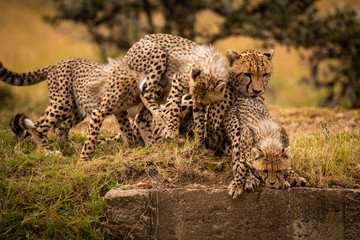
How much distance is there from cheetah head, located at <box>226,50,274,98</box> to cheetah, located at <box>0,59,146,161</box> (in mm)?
979

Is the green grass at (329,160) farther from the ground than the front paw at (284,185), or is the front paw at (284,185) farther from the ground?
the green grass at (329,160)

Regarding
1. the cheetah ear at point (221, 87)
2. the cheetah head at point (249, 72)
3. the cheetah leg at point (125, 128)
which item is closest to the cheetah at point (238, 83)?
the cheetah head at point (249, 72)

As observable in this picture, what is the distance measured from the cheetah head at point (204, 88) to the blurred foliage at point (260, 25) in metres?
4.14

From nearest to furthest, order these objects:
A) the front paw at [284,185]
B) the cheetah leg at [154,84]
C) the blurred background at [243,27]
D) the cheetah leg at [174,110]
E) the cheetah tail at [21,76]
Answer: the front paw at [284,185]
the cheetah leg at [174,110]
the cheetah leg at [154,84]
the cheetah tail at [21,76]
the blurred background at [243,27]

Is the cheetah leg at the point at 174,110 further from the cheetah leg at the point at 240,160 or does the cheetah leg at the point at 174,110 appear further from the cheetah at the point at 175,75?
the cheetah leg at the point at 240,160

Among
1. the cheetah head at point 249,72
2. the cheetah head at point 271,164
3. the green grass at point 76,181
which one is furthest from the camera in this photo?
the cheetah head at point 249,72

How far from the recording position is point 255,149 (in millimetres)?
3531

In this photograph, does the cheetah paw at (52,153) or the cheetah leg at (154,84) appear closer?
the cheetah leg at (154,84)

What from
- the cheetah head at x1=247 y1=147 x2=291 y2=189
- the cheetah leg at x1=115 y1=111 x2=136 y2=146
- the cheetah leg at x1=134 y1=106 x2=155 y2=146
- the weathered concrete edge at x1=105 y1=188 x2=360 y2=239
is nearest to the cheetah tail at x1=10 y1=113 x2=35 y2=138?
the cheetah leg at x1=115 y1=111 x2=136 y2=146

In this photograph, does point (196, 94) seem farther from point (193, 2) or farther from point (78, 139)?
point (193, 2)

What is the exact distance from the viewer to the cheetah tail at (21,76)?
5344 millimetres

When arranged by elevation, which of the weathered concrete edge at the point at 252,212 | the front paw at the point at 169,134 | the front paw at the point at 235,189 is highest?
the front paw at the point at 169,134

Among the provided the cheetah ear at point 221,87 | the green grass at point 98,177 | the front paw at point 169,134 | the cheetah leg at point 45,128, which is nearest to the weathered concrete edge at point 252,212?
the green grass at point 98,177

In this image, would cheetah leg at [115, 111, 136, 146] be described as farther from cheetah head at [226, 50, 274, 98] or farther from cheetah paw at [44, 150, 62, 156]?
cheetah head at [226, 50, 274, 98]
